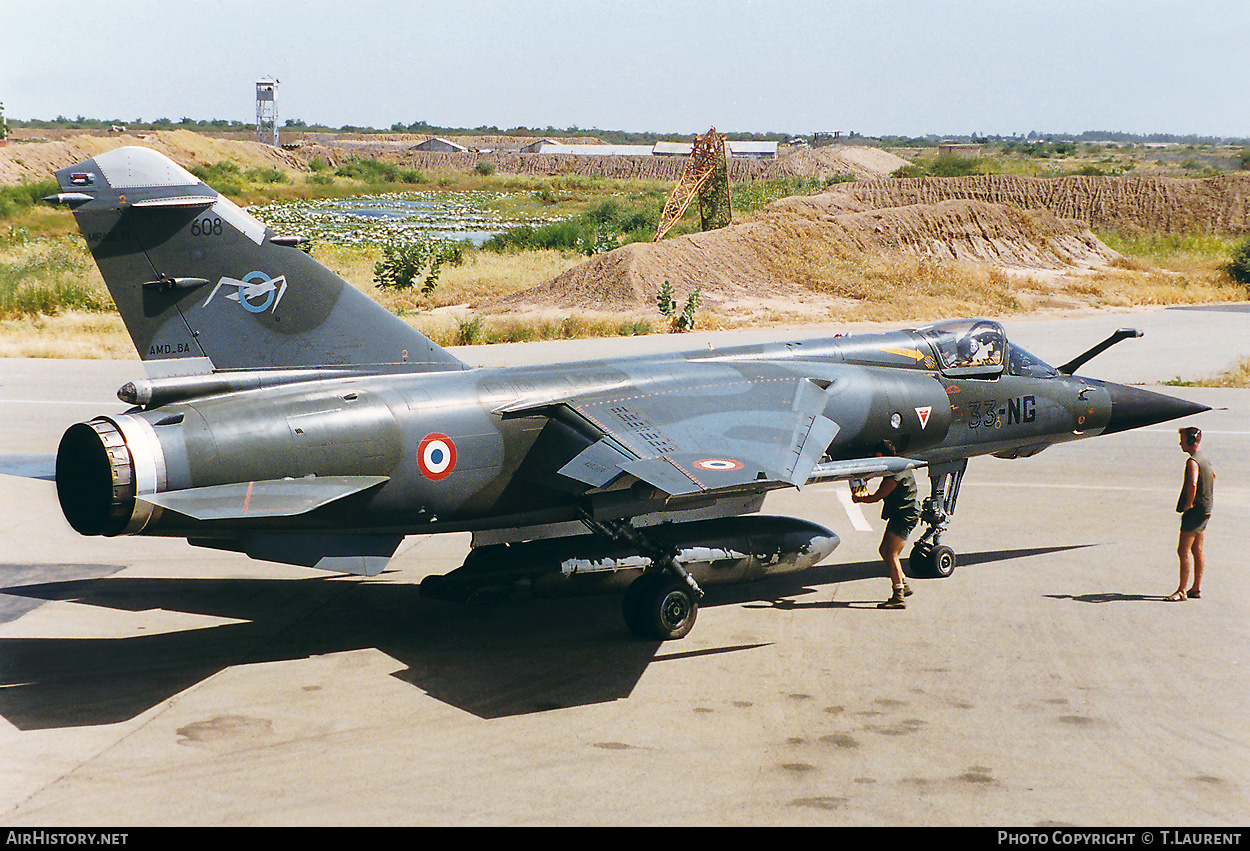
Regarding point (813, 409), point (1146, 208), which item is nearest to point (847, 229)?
point (1146, 208)

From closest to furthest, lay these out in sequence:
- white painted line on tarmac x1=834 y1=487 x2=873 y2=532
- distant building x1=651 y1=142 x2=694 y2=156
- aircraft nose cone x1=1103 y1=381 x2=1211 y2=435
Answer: aircraft nose cone x1=1103 y1=381 x2=1211 y2=435 < white painted line on tarmac x1=834 y1=487 x2=873 y2=532 < distant building x1=651 y1=142 x2=694 y2=156

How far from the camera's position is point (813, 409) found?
11828 millimetres

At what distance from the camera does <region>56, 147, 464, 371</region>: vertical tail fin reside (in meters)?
10.7

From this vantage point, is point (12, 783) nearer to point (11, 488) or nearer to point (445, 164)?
point (11, 488)

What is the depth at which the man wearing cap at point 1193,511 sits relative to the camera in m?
11.6

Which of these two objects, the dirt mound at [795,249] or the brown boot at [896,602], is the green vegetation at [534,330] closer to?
the dirt mound at [795,249]

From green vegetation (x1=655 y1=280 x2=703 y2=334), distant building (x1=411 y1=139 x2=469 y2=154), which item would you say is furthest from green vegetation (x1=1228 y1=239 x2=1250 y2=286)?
distant building (x1=411 y1=139 x2=469 y2=154)

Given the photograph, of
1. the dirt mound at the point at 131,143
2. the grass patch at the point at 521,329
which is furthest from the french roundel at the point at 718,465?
the dirt mound at the point at 131,143

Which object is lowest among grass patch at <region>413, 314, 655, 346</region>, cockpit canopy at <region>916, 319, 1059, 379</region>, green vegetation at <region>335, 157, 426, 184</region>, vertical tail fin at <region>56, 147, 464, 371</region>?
grass patch at <region>413, 314, 655, 346</region>

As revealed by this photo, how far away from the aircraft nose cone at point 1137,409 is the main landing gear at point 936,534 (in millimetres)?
2350

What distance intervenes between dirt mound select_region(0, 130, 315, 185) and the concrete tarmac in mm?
57210

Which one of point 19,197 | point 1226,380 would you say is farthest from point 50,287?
point 1226,380

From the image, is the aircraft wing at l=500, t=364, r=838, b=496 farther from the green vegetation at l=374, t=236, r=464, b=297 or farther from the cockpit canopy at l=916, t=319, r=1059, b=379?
the green vegetation at l=374, t=236, r=464, b=297

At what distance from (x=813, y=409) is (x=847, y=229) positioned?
136 feet
